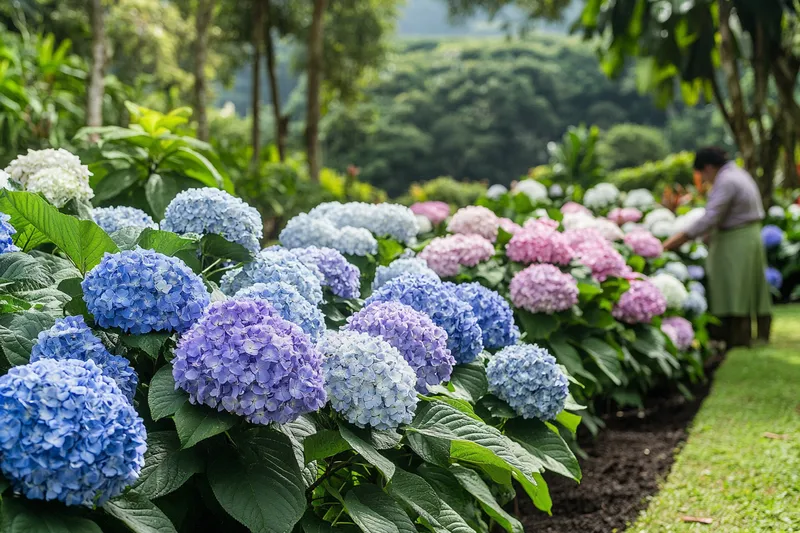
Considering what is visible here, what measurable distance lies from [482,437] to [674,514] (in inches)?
60.8

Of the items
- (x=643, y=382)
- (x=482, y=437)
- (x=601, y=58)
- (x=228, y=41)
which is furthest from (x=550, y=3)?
(x=482, y=437)

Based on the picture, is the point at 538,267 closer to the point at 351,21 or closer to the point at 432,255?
the point at 432,255

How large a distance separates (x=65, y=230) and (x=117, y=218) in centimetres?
46

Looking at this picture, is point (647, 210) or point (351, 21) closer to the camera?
point (647, 210)

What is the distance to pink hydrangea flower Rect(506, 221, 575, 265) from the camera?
9.87 ft

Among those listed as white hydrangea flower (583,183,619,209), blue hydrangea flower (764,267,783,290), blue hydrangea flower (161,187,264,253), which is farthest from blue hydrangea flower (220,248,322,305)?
blue hydrangea flower (764,267,783,290)

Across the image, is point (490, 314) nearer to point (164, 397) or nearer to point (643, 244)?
point (164, 397)

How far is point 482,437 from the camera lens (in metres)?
1.52

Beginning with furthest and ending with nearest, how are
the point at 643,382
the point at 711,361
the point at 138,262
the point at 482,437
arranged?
the point at 711,361, the point at 643,382, the point at 482,437, the point at 138,262

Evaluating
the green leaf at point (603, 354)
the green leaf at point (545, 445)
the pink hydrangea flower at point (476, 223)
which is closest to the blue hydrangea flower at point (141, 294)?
the green leaf at point (545, 445)

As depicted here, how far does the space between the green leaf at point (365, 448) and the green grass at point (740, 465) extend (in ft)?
5.29

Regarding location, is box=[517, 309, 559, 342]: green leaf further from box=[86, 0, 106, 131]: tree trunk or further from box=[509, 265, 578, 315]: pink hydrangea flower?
box=[86, 0, 106, 131]: tree trunk

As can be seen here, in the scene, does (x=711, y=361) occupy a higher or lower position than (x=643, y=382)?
lower

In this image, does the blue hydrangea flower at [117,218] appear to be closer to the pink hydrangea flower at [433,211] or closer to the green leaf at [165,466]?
the green leaf at [165,466]
